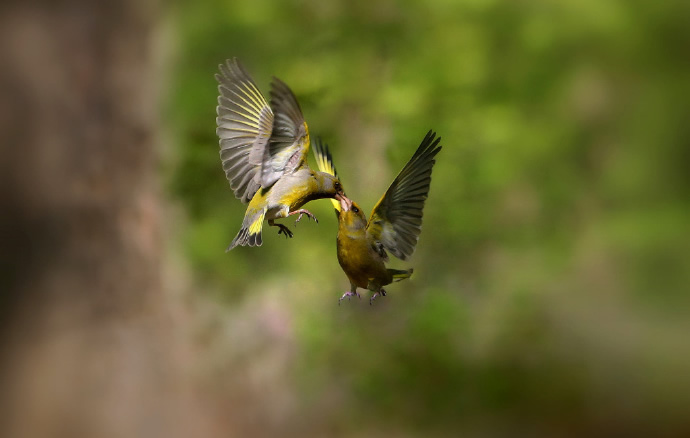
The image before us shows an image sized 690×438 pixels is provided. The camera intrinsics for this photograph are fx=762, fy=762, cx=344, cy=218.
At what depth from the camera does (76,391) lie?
2.96 m

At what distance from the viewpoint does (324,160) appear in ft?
1.56

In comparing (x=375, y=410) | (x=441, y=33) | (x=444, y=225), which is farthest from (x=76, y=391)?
(x=441, y=33)

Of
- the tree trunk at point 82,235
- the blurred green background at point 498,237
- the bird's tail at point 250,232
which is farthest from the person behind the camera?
the tree trunk at point 82,235

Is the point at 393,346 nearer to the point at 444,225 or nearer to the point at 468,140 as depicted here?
the point at 444,225

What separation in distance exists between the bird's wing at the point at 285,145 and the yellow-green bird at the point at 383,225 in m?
0.02

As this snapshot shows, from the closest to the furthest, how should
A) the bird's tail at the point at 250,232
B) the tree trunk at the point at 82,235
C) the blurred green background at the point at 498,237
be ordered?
the bird's tail at the point at 250,232 → the blurred green background at the point at 498,237 → the tree trunk at the point at 82,235

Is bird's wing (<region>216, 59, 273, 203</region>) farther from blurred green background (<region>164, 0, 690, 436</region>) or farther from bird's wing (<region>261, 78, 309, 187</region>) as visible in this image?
blurred green background (<region>164, 0, 690, 436</region>)

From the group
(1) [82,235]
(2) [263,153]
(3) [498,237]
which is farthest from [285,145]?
(1) [82,235]

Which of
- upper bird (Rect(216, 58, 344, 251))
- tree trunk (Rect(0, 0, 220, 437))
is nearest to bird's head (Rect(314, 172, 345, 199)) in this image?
upper bird (Rect(216, 58, 344, 251))

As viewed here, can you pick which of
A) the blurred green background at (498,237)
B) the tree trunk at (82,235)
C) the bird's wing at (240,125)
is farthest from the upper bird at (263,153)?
the tree trunk at (82,235)

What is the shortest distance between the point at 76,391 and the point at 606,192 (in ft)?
6.94

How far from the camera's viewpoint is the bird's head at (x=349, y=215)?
0.43 metres

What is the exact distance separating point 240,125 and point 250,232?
0.31 feet

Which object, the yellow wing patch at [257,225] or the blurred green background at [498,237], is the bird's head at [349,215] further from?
the blurred green background at [498,237]
